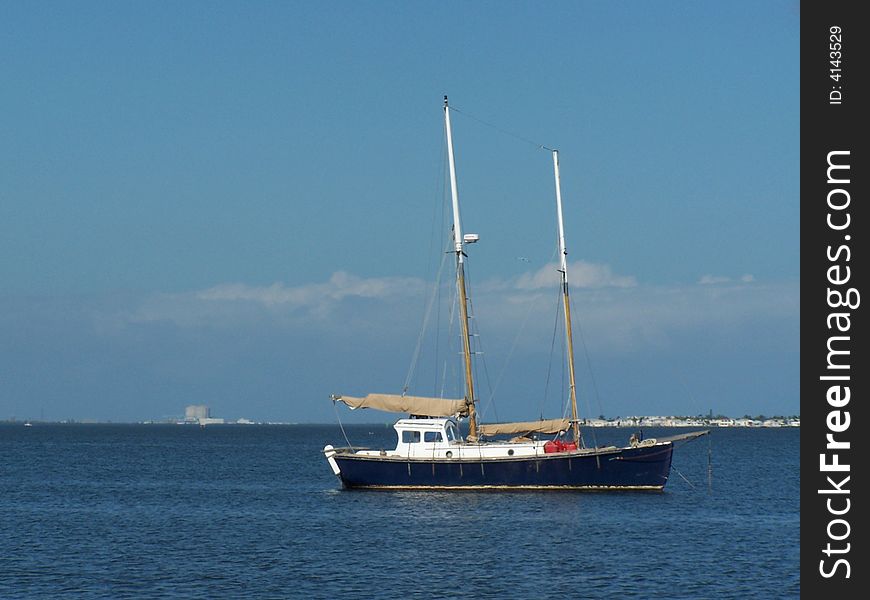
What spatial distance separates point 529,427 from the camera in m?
72.1

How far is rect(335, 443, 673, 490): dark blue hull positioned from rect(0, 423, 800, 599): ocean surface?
0.78 meters

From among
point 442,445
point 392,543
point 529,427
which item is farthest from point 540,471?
point 392,543

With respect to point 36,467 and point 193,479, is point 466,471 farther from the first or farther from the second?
point 36,467

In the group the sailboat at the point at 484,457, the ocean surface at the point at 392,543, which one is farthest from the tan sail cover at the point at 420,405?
the ocean surface at the point at 392,543

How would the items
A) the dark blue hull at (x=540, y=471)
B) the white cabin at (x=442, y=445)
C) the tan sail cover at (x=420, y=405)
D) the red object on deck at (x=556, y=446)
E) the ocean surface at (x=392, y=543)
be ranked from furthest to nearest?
the tan sail cover at (x=420, y=405), the white cabin at (x=442, y=445), the red object on deck at (x=556, y=446), the dark blue hull at (x=540, y=471), the ocean surface at (x=392, y=543)

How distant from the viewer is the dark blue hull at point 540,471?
6919 cm

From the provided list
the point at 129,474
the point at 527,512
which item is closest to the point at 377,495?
the point at 527,512

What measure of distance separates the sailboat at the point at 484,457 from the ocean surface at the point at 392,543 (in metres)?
0.92

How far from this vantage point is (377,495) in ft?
235

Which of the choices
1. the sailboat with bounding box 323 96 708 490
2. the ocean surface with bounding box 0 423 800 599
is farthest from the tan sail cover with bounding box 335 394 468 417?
the ocean surface with bounding box 0 423 800 599

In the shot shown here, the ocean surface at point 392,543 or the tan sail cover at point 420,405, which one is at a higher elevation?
the tan sail cover at point 420,405

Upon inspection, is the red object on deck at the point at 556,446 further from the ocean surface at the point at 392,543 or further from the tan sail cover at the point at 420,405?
the tan sail cover at the point at 420,405
